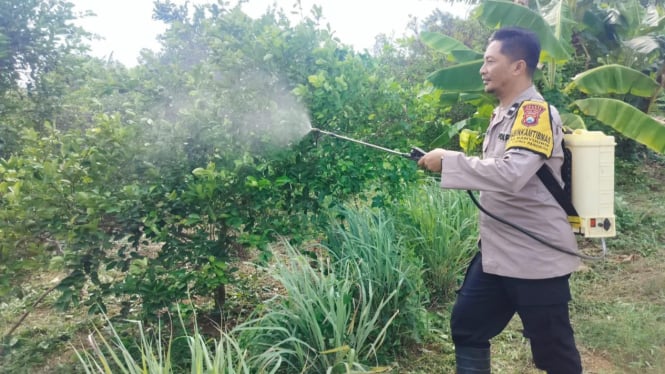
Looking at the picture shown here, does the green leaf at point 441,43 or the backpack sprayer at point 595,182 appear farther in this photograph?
the green leaf at point 441,43

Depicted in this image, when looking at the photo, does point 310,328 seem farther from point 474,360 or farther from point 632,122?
point 632,122

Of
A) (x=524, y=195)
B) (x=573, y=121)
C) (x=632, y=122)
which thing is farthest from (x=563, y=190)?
(x=632, y=122)

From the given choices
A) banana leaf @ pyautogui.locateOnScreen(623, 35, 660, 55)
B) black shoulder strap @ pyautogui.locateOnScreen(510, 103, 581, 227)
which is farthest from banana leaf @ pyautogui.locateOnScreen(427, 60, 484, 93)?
black shoulder strap @ pyautogui.locateOnScreen(510, 103, 581, 227)

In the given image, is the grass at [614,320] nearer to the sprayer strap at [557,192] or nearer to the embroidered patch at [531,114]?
the sprayer strap at [557,192]

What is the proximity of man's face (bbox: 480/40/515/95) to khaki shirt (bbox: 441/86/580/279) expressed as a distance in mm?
109

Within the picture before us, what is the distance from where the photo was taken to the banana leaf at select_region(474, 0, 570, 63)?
5438 mm

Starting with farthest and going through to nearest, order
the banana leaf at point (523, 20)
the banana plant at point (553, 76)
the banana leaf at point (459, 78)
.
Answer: the banana leaf at point (459, 78) < the banana plant at point (553, 76) < the banana leaf at point (523, 20)

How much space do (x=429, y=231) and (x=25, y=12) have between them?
11.1ft

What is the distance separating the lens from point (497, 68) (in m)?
2.22

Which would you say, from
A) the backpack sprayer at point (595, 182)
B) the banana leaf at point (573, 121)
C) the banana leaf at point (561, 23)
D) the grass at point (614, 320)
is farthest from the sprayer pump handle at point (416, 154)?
the banana leaf at point (561, 23)

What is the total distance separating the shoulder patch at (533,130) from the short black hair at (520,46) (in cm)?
26

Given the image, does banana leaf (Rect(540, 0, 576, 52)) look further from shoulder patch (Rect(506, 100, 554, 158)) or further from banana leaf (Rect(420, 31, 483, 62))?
shoulder patch (Rect(506, 100, 554, 158))

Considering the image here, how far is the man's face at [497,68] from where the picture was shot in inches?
86.7

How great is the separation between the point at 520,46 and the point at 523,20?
12.9 ft
